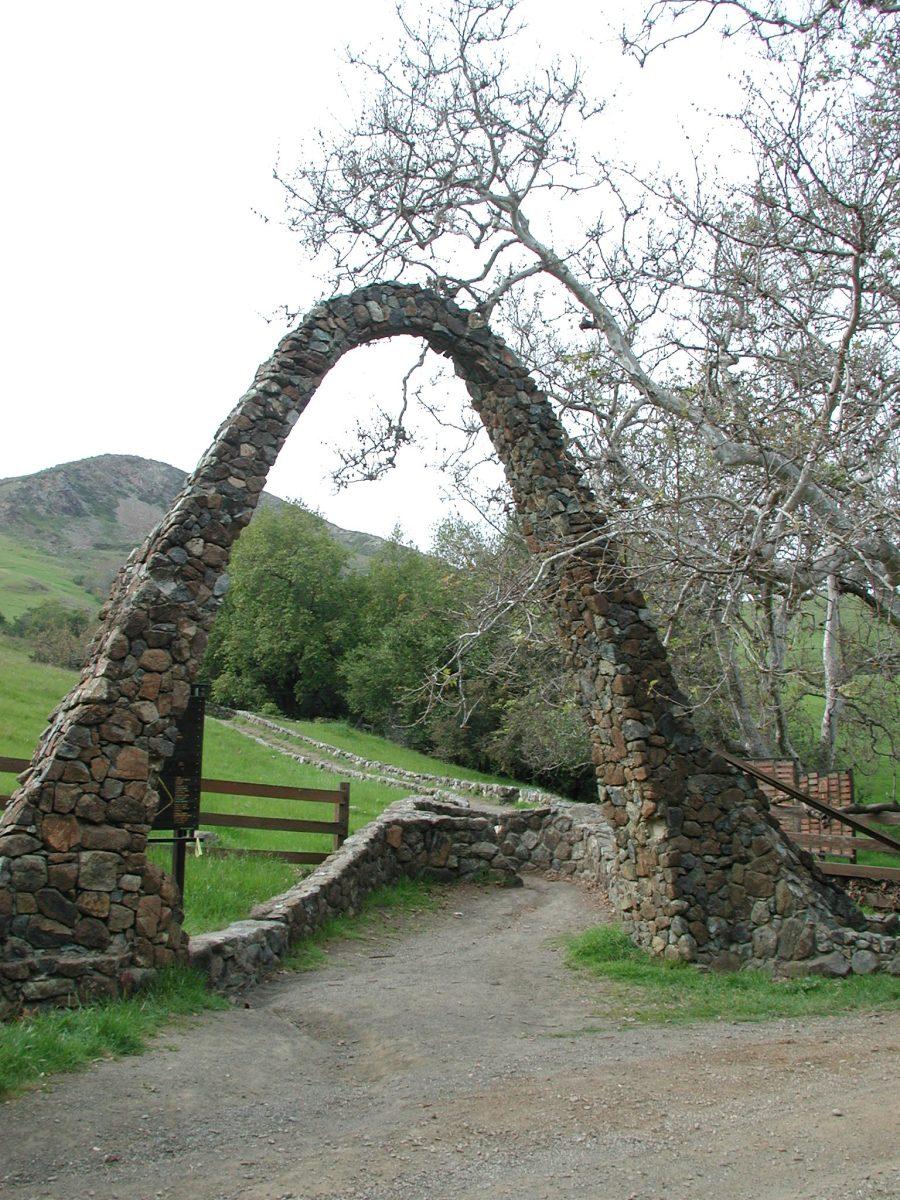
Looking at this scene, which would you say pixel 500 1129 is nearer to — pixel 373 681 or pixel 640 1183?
pixel 640 1183

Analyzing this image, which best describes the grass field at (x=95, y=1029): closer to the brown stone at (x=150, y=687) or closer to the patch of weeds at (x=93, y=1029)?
the patch of weeds at (x=93, y=1029)

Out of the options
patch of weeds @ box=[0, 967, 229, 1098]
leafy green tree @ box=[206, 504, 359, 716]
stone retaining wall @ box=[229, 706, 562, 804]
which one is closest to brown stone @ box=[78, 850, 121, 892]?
patch of weeds @ box=[0, 967, 229, 1098]

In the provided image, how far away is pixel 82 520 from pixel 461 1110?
11352cm

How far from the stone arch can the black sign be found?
17.9 inches

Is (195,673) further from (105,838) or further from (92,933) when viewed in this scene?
(92,933)

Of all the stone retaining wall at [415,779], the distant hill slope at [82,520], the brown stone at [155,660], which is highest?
the distant hill slope at [82,520]

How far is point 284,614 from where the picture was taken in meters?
48.5

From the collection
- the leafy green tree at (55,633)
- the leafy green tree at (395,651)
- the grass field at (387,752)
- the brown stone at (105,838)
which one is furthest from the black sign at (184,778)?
Answer: the leafy green tree at (395,651)

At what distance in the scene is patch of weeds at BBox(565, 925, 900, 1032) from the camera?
7.55 meters

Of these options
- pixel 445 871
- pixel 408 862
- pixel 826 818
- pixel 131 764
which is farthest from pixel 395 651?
pixel 131 764

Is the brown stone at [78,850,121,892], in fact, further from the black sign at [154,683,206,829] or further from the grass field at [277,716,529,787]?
the grass field at [277,716,529,787]

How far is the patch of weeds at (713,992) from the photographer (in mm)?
7547

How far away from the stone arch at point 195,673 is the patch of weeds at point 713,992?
0.34 metres

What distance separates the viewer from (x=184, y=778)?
809cm
